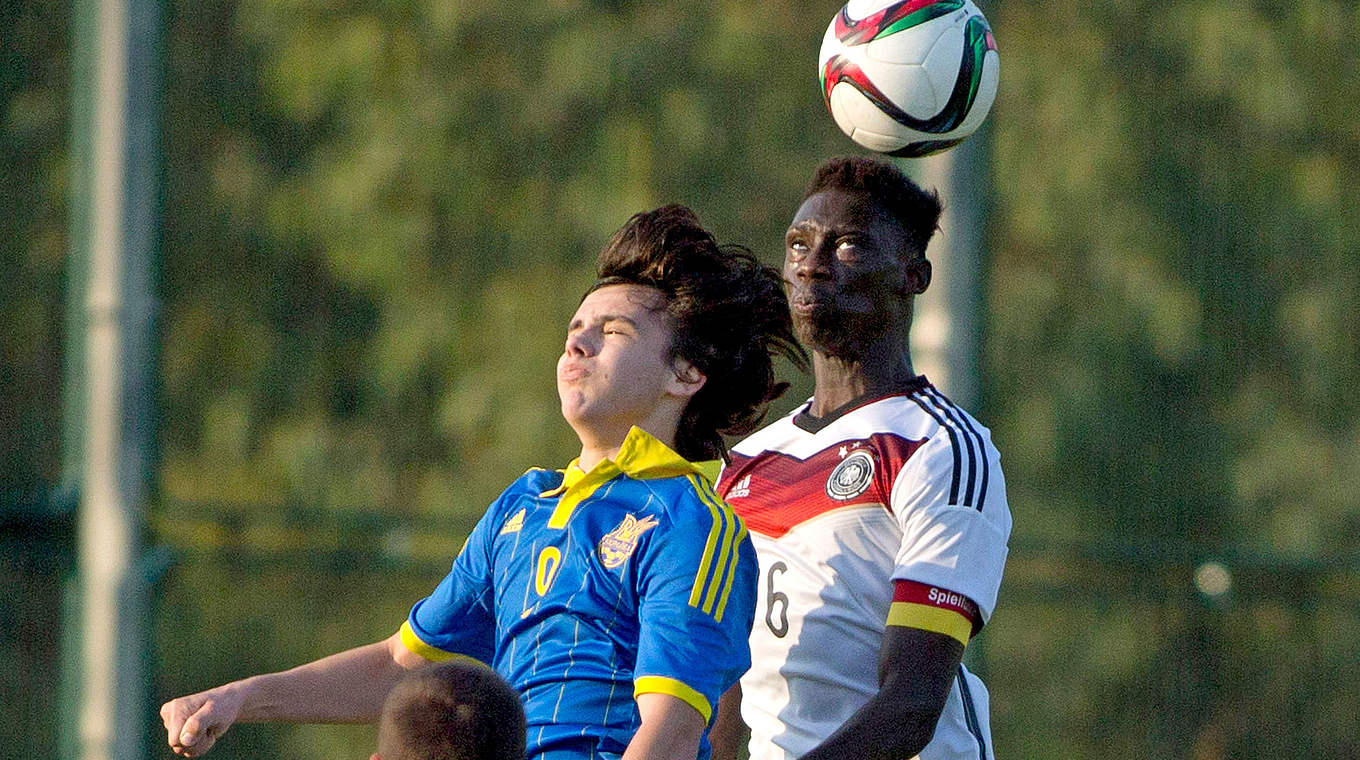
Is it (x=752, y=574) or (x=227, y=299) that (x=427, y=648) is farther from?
(x=227, y=299)

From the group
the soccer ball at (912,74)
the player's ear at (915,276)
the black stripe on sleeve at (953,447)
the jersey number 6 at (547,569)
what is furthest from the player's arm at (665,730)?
the soccer ball at (912,74)

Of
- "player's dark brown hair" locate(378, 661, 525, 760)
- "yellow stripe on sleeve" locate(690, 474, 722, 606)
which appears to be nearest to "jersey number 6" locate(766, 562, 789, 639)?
"yellow stripe on sleeve" locate(690, 474, 722, 606)

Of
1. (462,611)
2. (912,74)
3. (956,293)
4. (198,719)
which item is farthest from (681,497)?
(956,293)

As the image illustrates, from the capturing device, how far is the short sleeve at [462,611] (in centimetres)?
320

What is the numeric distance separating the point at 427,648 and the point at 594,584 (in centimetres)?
48

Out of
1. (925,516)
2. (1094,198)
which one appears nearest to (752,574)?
(925,516)

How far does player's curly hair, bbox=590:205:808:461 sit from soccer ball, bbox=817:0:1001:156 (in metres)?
0.92

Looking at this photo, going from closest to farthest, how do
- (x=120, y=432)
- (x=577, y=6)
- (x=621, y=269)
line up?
(x=621, y=269)
(x=120, y=432)
(x=577, y=6)

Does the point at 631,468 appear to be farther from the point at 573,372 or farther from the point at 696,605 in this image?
the point at 696,605

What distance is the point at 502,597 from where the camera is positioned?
308cm

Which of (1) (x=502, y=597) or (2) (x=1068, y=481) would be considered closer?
(1) (x=502, y=597)

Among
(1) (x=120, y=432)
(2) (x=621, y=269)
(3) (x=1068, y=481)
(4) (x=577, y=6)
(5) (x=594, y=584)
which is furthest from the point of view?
(4) (x=577, y=6)

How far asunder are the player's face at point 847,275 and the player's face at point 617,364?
63cm

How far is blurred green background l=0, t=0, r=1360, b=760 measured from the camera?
793cm
